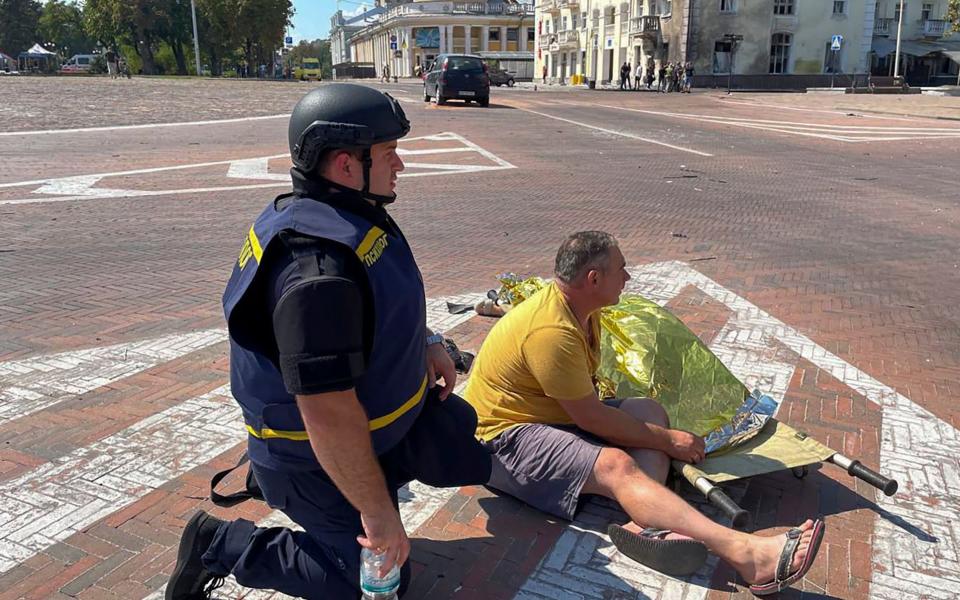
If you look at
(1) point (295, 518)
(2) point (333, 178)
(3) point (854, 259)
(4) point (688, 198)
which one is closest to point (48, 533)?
(1) point (295, 518)

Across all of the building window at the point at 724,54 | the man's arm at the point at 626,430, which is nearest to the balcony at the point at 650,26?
the building window at the point at 724,54

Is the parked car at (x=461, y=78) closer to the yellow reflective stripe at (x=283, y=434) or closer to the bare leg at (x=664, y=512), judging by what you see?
the bare leg at (x=664, y=512)

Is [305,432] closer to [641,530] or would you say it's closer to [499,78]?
[641,530]

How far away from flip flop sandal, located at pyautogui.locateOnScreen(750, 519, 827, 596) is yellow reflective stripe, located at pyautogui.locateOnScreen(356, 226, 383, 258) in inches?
72.3

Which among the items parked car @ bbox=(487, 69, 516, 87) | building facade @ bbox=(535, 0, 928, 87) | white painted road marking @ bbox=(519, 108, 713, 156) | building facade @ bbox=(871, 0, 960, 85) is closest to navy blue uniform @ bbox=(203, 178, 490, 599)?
white painted road marking @ bbox=(519, 108, 713, 156)

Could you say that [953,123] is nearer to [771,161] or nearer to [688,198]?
[771,161]

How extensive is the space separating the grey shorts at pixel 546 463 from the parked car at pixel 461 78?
2696 cm

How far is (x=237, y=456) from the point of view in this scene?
12.3 ft

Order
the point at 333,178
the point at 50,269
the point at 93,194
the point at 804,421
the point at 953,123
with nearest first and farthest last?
the point at 333,178
the point at 804,421
the point at 50,269
the point at 93,194
the point at 953,123

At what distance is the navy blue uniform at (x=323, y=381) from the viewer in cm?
185

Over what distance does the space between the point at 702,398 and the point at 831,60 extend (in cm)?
5533

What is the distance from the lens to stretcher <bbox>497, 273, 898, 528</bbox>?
11.0ft

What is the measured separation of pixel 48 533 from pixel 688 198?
9850mm

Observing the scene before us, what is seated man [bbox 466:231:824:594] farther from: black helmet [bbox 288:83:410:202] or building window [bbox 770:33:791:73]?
building window [bbox 770:33:791:73]
